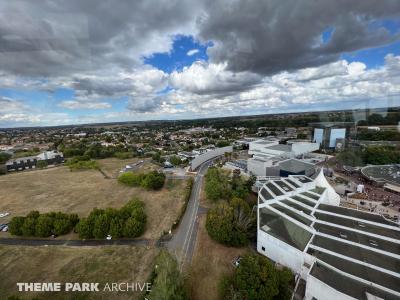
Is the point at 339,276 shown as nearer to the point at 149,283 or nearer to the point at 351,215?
the point at 351,215

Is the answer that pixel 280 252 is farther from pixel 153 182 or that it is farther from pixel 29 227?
pixel 29 227

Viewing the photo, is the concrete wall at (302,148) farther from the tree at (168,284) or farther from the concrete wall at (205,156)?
the tree at (168,284)

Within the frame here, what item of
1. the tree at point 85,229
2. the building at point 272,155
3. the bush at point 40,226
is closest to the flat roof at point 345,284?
the tree at point 85,229

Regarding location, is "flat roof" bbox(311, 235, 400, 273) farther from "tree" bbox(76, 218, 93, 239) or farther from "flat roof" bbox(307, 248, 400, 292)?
"tree" bbox(76, 218, 93, 239)

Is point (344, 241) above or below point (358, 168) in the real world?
above

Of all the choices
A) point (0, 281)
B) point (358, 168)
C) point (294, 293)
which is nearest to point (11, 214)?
point (0, 281)

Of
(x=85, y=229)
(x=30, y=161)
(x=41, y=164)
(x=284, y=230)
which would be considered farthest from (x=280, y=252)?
(x=30, y=161)

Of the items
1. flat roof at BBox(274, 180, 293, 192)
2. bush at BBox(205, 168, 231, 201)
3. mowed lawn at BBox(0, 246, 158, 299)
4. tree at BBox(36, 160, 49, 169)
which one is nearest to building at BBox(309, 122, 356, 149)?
flat roof at BBox(274, 180, 293, 192)
